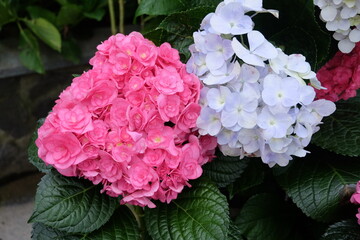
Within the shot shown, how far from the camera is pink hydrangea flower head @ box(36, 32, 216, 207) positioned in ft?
3.23

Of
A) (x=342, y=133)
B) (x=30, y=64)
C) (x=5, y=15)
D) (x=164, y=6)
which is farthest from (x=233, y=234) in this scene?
(x=5, y=15)

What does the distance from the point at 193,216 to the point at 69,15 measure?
134 cm

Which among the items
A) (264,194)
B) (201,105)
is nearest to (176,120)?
(201,105)

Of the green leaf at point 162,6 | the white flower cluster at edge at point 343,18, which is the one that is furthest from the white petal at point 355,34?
the green leaf at point 162,6

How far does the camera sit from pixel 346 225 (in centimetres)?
124

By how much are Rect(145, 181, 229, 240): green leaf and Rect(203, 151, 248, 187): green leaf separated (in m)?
0.08

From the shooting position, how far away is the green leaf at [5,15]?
6.79 feet

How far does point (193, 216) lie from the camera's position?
111 cm

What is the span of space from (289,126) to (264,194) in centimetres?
64

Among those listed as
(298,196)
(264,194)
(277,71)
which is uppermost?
(277,71)

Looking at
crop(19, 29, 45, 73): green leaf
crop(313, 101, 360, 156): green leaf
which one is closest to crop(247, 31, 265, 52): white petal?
crop(313, 101, 360, 156): green leaf

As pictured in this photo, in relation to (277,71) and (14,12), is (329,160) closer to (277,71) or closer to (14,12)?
(277,71)

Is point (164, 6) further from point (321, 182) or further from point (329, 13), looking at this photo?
point (321, 182)

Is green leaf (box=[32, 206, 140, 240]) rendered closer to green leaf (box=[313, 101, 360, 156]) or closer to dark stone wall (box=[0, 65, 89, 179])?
green leaf (box=[313, 101, 360, 156])
